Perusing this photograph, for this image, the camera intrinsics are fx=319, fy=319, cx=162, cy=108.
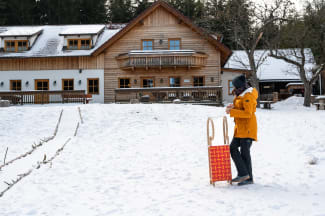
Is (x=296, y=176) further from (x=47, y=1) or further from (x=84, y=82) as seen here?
(x=47, y=1)

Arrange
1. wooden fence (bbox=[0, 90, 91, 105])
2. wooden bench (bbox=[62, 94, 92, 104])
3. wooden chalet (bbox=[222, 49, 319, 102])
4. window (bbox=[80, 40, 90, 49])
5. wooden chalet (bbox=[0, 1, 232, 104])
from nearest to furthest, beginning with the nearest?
wooden fence (bbox=[0, 90, 91, 105]) < wooden bench (bbox=[62, 94, 92, 104]) < wooden chalet (bbox=[0, 1, 232, 104]) < window (bbox=[80, 40, 90, 49]) < wooden chalet (bbox=[222, 49, 319, 102])

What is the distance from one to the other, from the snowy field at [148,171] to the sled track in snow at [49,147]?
0.14 ft

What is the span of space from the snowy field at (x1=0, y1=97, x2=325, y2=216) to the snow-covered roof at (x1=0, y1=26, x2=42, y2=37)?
57.6 ft

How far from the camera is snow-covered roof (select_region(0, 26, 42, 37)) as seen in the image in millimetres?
28294

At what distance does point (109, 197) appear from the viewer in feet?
16.4

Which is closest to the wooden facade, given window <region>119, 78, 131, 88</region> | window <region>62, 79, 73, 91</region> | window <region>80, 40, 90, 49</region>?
window <region>119, 78, 131, 88</region>

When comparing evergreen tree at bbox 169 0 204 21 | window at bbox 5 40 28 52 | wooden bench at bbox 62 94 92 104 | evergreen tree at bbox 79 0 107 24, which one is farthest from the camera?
evergreen tree at bbox 79 0 107 24

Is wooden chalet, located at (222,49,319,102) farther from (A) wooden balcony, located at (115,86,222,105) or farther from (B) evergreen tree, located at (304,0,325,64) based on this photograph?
(A) wooden balcony, located at (115,86,222,105)

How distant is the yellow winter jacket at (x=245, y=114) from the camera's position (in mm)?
5105

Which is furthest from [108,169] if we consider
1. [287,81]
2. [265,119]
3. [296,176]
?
[287,81]

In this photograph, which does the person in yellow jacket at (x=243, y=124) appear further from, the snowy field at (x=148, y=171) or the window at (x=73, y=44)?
the window at (x=73, y=44)

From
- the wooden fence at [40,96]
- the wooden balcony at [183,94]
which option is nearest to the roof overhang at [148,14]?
the wooden fence at [40,96]

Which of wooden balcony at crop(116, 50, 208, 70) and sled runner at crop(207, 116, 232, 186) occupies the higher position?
wooden balcony at crop(116, 50, 208, 70)

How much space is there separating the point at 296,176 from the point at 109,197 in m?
3.47
